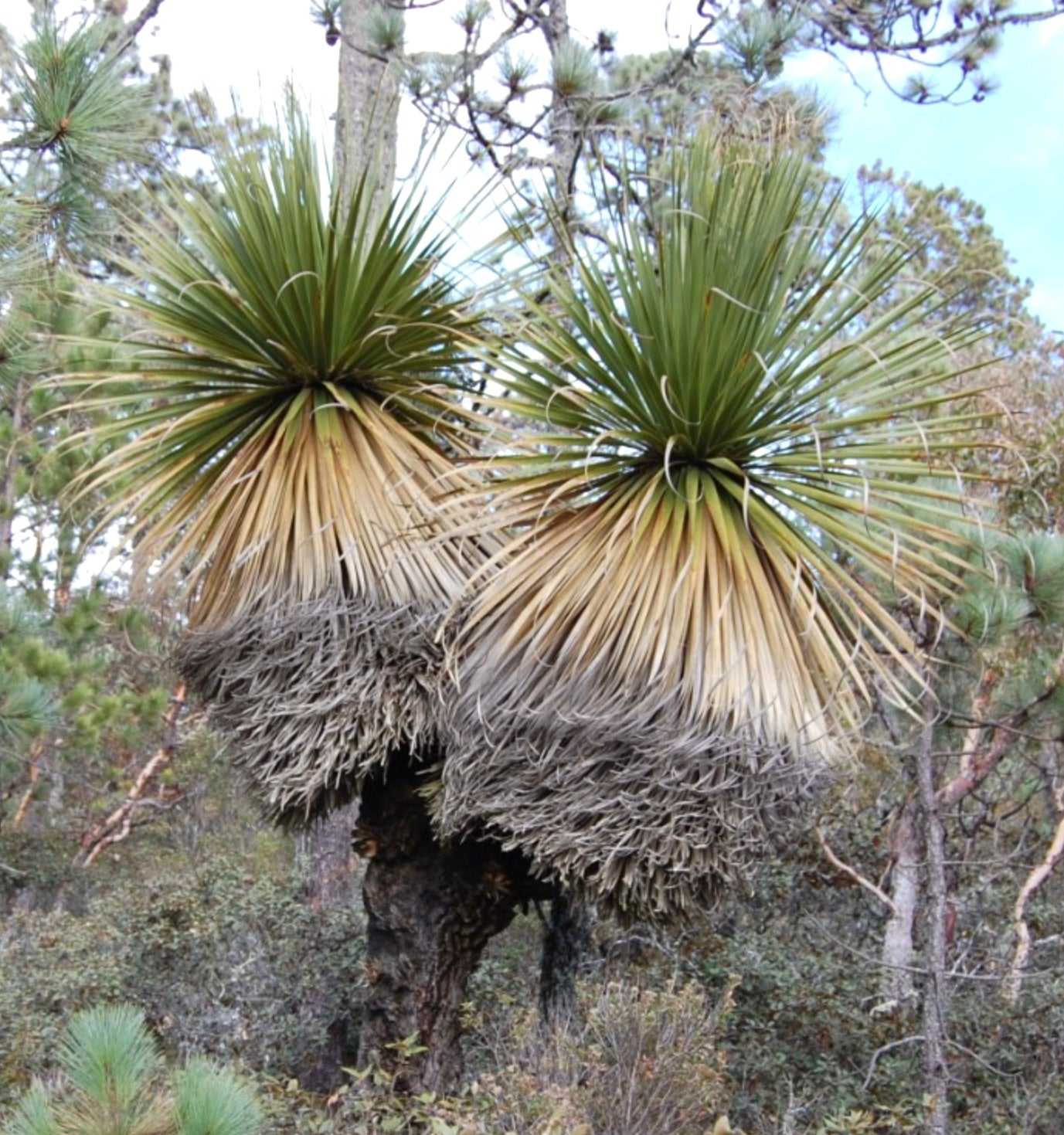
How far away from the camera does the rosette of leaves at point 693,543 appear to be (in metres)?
3.57

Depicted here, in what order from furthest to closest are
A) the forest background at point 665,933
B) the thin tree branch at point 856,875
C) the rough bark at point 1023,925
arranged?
the rough bark at point 1023,925 < the thin tree branch at point 856,875 < the forest background at point 665,933

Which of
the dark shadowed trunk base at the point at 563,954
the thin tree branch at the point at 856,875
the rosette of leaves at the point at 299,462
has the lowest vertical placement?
the dark shadowed trunk base at the point at 563,954

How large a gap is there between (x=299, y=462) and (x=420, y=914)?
169 centimetres

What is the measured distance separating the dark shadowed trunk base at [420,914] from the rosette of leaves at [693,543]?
675mm

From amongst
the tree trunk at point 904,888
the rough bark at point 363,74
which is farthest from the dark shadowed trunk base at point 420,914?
the tree trunk at point 904,888

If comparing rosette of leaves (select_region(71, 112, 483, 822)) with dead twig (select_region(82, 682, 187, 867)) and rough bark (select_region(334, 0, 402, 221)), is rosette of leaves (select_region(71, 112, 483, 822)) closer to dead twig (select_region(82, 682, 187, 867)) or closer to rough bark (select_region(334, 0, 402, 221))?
rough bark (select_region(334, 0, 402, 221))

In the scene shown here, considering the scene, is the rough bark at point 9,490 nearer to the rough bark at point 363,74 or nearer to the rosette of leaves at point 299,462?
the rough bark at point 363,74

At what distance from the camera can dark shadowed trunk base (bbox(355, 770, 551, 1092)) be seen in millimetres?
4469

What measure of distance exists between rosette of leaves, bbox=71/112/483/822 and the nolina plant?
1.38 meters

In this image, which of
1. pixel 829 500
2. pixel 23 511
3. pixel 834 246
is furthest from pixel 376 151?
pixel 23 511

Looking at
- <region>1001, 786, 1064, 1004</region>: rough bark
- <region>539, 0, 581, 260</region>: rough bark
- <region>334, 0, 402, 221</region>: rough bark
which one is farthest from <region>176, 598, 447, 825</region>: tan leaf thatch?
<region>1001, 786, 1064, 1004</region>: rough bark

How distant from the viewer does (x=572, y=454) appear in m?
3.86

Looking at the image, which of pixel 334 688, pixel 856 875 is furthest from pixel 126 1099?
pixel 856 875

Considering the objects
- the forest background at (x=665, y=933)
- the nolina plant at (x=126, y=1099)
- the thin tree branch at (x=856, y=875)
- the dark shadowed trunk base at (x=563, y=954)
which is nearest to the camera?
the nolina plant at (x=126, y=1099)
